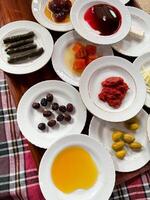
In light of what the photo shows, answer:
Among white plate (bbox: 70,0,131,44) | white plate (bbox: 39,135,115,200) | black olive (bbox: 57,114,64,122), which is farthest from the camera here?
white plate (bbox: 70,0,131,44)

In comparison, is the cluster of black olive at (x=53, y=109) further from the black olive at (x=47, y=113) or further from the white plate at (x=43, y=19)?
the white plate at (x=43, y=19)

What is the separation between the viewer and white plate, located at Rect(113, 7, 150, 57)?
1.30m

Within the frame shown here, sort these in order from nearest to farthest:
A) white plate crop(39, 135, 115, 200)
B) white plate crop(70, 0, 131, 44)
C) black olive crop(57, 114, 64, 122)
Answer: white plate crop(39, 135, 115, 200) → black olive crop(57, 114, 64, 122) → white plate crop(70, 0, 131, 44)

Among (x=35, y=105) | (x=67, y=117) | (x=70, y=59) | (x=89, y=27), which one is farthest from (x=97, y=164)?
(x=89, y=27)

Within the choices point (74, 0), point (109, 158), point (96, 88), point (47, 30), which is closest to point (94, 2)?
point (74, 0)

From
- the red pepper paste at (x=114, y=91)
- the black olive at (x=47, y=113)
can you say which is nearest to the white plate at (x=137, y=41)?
the red pepper paste at (x=114, y=91)

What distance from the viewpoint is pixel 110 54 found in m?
1.29

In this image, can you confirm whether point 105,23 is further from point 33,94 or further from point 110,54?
point 33,94

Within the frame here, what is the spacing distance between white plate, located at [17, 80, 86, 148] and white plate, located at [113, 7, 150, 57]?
270mm

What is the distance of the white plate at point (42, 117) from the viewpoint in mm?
1141

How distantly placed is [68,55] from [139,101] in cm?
32

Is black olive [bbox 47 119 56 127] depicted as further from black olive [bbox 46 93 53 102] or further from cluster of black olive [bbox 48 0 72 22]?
cluster of black olive [bbox 48 0 72 22]

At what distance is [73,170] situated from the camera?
1.07 meters

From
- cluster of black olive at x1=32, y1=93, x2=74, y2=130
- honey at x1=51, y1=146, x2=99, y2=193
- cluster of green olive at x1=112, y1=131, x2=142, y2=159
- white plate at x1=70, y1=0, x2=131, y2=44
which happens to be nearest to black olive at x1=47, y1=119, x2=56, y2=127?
cluster of black olive at x1=32, y1=93, x2=74, y2=130
